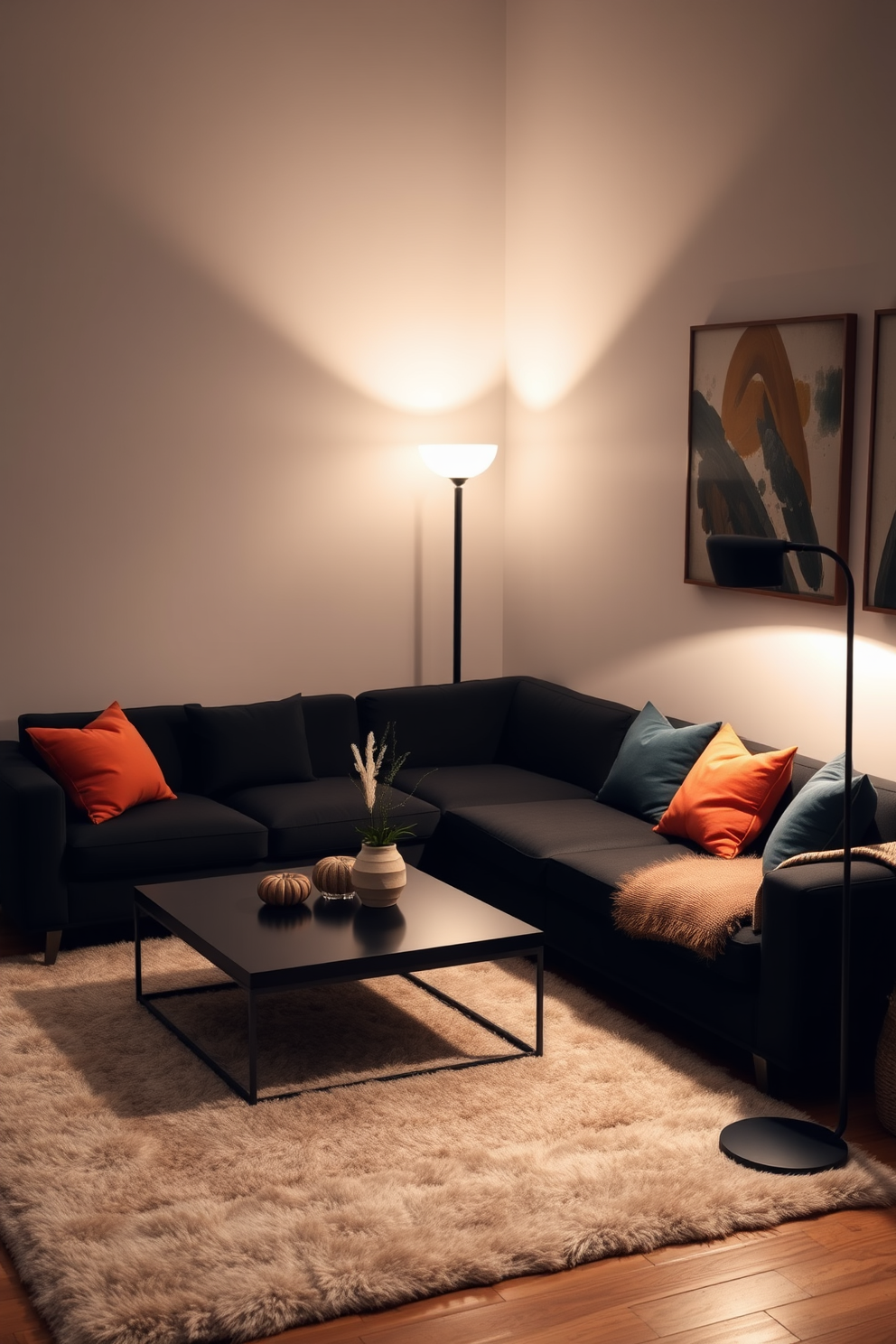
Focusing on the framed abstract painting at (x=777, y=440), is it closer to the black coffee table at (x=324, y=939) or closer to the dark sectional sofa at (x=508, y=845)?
the dark sectional sofa at (x=508, y=845)

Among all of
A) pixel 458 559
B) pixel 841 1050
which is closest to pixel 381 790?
pixel 458 559

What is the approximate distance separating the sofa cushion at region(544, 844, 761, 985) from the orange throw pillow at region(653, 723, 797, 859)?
0.38ft

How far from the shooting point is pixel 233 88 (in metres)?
6.37

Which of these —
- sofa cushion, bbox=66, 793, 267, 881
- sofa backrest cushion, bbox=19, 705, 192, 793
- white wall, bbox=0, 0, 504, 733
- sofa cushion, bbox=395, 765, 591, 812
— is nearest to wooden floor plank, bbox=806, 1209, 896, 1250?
sofa cushion, bbox=395, 765, 591, 812

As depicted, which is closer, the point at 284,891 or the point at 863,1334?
the point at 863,1334

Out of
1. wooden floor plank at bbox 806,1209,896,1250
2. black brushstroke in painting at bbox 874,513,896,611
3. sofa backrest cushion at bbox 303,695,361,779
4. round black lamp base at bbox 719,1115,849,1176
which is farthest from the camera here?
sofa backrest cushion at bbox 303,695,361,779

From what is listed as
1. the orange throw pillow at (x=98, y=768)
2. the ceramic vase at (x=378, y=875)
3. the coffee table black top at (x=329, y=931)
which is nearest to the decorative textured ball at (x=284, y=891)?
the coffee table black top at (x=329, y=931)

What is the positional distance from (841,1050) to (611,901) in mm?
982

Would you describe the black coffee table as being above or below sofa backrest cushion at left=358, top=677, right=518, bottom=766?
below

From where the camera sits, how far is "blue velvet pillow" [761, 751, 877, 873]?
4.34 m

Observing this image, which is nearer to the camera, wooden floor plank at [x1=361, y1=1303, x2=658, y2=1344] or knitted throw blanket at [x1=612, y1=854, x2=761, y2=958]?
wooden floor plank at [x1=361, y1=1303, x2=658, y2=1344]

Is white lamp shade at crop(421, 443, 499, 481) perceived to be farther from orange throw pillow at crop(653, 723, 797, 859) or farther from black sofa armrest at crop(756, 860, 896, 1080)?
black sofa armrest at crop(756, 860, 896, 1080)

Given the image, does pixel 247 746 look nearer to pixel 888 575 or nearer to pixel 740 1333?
pixel 888 575

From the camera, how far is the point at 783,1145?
373 cm
